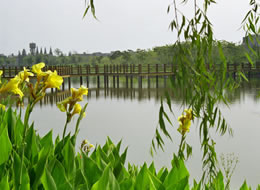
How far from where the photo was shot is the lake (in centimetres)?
752

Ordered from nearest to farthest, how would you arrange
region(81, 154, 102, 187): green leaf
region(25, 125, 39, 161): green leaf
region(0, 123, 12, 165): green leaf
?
region(0, 123, 12, 165): green leaf < region(81, 154, 102, 187): green leaf < region(25, 125, 39, 161): green leaf

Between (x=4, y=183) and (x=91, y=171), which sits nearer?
(x=4, y=183)

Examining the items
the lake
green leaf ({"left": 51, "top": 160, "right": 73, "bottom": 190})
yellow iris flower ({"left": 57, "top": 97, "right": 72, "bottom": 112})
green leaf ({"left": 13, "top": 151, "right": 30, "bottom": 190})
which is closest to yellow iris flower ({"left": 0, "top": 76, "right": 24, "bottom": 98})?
yellow iris flower ({"left": 57, "top": 97, "right": 72, "bottom": 112})

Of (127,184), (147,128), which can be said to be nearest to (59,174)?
(127,184)

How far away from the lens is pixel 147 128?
38.5ft

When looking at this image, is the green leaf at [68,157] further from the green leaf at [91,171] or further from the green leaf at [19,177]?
the green leaf at [19,177]

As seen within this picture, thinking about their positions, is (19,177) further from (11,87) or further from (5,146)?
(11,87)

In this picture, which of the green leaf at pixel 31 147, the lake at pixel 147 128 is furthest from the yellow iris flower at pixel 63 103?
the lake at pixel 147 128

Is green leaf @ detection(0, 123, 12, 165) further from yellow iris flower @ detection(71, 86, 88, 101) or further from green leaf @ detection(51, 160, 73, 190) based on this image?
yellow iris flower @ detection(71, 86, 88, 101)

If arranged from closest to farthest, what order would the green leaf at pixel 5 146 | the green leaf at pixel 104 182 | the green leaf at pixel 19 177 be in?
the green leaf at pixel 104 182
the green leaf at pixel 19 177
the green leaf at pixel 5 146

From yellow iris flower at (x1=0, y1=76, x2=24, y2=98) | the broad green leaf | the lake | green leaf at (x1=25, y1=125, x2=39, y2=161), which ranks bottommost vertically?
the lake

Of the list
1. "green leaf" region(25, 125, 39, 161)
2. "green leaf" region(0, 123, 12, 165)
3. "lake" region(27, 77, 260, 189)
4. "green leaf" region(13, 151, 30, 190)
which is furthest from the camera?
"lake" region(27, 77, 260, 189)

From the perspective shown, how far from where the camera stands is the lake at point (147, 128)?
296 inches

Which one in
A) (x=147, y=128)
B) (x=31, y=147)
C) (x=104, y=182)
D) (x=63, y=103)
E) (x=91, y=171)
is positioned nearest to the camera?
(x=104, y=182)
